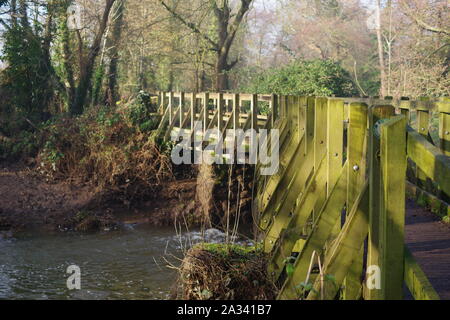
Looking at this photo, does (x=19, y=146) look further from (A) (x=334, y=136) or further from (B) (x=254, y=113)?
(A) (x=334, y=136)

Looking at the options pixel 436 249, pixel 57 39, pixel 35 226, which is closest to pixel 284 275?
pixel 436 249

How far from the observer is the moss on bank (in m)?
6.65

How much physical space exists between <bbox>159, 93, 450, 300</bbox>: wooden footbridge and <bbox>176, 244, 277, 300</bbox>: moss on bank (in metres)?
0.30

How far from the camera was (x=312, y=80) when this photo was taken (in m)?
22.6

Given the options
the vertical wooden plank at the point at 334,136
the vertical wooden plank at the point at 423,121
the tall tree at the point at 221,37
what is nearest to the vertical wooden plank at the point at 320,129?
the vertical wooden plank at the point at 334,136

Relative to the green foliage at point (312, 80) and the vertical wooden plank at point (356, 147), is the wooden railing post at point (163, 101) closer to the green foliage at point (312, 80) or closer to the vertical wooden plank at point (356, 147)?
the green foliage at point (312, 80)

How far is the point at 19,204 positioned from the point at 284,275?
11.9 meters

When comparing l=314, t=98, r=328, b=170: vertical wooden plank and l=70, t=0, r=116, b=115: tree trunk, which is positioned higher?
l=70, t=0, r=116, b=115: tree trunk

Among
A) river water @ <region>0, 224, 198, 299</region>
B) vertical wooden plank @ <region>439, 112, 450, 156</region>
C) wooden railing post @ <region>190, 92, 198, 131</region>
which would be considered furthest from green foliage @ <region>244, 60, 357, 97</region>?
vertical wooden plank @ <region>439, 112, 450, 156</region>

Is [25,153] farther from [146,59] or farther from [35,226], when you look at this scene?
[146,59]

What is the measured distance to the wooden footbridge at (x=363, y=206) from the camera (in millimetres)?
3777

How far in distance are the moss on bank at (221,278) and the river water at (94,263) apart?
7.08ft

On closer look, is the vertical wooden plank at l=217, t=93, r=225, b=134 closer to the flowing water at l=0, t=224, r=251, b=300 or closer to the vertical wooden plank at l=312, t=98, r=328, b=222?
the flowing water at l=0, t=224, r=251, b=300

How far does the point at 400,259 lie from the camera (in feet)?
12.6
